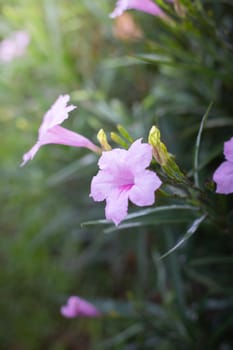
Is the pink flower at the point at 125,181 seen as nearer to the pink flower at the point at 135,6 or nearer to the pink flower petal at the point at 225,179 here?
the pink flower petal at the point at 225,179

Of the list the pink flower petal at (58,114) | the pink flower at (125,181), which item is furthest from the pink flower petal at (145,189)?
the pink flower petal at (58,114)

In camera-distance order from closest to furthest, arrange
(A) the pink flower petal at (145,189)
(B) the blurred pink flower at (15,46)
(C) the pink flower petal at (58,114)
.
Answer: (A) the pink flower petal at (145,189) → (C) the pink flower petal at (58,114) → (B) the blurred pink flower at (15,46)

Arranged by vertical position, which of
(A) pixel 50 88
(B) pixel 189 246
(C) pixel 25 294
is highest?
(A) pixel 50 88

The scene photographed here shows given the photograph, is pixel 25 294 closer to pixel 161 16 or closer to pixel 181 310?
pixel 181 310

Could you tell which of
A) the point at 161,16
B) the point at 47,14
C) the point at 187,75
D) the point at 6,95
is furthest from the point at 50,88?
the point at 161,16

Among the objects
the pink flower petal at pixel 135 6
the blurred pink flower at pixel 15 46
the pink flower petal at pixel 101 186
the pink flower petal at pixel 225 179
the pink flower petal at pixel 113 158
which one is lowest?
the pink flower petal at pixel 225 179

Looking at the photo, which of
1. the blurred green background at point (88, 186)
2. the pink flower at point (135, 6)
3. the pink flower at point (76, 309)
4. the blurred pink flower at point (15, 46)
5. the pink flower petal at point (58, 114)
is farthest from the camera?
the blurred pink flower at point (15, 46)

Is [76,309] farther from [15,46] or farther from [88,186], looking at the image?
[15,46]

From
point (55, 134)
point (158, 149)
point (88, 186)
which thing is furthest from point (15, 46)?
point (158, 149)
